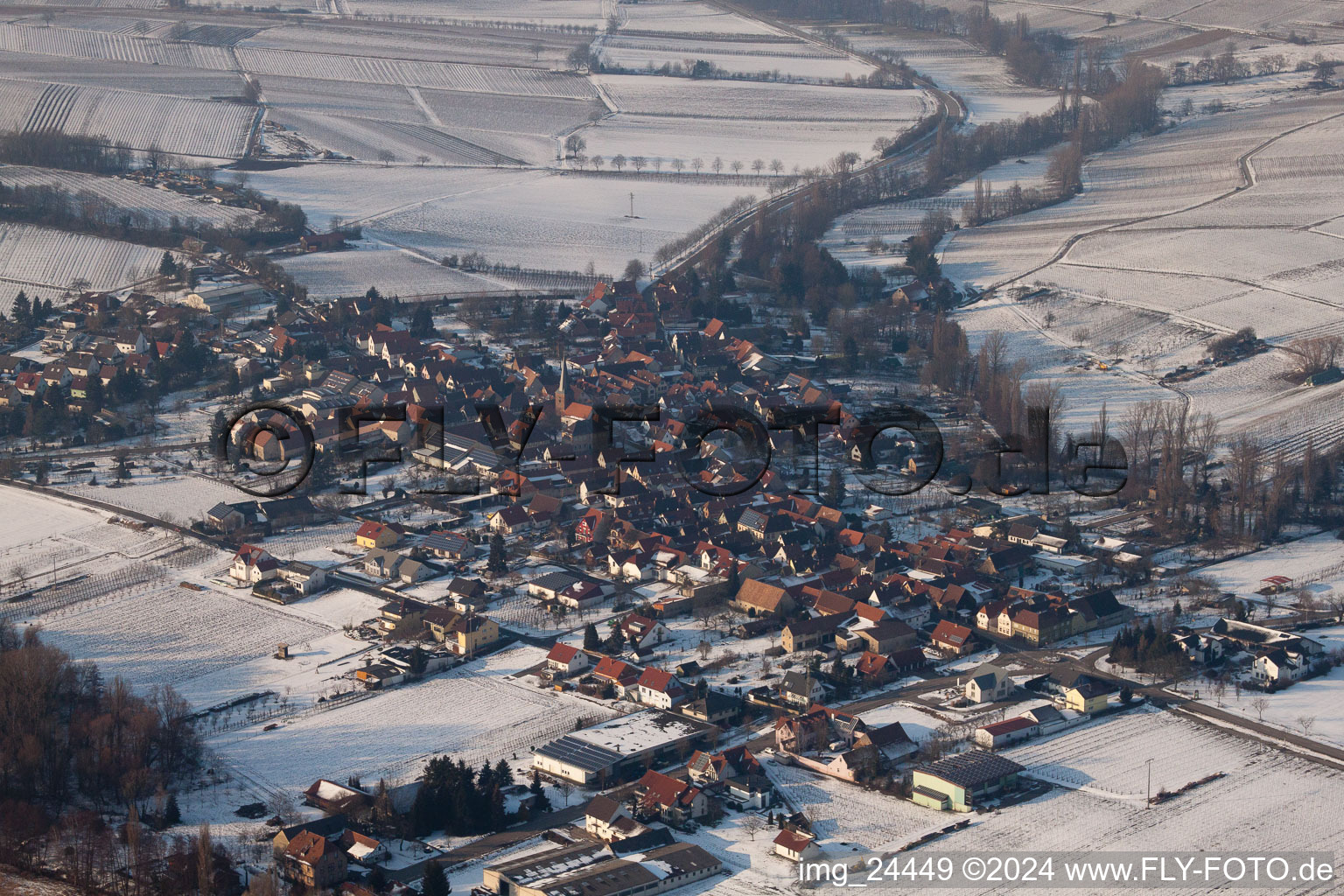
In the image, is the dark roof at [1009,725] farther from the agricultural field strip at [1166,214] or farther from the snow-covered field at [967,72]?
the snow-covered field at [967,72]

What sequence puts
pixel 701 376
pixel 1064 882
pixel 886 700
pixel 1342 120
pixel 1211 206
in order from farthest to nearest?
pixel 1342 120, pixel 1211 206, pixel 701 376, pixel 886 700, pixel 1064 882

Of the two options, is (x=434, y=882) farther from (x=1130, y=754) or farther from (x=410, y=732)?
Result: (x=1130, y=754)

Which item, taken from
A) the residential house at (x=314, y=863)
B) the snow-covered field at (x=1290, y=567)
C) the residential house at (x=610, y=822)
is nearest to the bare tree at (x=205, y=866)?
the residential house at (x=314, y=863)

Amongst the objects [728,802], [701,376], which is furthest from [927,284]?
[728,802]

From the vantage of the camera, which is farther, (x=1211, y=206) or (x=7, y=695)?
(x=1211, y=206)

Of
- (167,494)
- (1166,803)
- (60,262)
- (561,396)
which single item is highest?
(60,262)

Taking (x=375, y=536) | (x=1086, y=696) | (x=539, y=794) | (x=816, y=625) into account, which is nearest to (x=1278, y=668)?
(x=1086, y=696)

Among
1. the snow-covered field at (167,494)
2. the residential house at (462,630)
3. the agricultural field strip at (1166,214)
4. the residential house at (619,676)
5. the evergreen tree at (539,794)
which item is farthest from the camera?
the agricultural field strip at (1166,214)

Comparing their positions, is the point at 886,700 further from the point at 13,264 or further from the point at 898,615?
the point at 13,264
